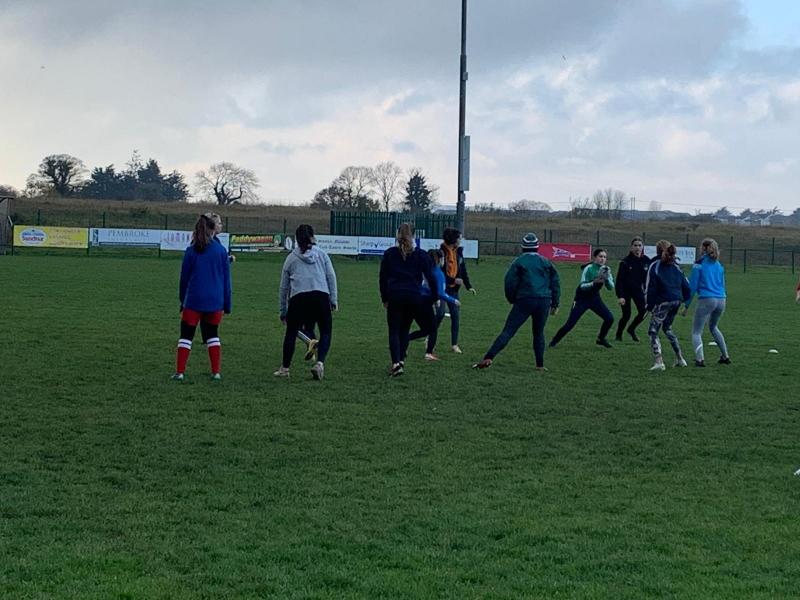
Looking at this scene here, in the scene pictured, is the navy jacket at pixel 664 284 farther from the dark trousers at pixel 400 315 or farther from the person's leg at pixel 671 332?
the dark trousers at pixel 400 315

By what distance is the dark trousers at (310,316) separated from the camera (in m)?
11.0

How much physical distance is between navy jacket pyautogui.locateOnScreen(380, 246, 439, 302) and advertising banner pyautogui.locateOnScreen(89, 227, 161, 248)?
102 ft

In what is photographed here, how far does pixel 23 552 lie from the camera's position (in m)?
5.16

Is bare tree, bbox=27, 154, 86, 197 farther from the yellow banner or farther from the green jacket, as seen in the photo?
the green jacket

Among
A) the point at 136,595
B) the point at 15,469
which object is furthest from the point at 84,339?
the point at 136,595

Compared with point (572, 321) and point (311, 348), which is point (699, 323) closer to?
point (572, 321)

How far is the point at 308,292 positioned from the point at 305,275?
184 mm

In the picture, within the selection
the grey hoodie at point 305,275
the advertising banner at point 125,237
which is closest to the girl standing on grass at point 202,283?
the grey hoodie at point 305,275

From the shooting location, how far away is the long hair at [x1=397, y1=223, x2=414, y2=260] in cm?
1149

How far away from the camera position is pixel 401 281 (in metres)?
11.6

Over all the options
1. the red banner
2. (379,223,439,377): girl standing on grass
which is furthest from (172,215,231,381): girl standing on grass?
the red banner

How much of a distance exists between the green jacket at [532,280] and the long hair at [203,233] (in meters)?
3.55

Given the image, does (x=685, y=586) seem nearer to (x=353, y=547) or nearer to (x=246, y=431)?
A: (x=353, y=547)

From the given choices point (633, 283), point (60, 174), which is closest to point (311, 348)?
point (633, 283)
